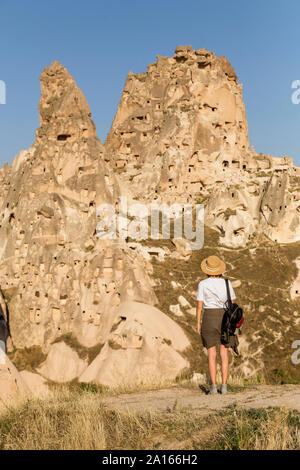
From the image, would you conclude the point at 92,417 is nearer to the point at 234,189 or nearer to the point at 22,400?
the point at 22,400

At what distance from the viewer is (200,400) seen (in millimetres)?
6457

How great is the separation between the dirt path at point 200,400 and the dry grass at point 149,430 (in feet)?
1.21

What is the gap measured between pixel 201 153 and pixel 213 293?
47417mm

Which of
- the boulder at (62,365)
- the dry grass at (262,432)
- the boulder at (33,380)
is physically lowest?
the boulder at (33,380)

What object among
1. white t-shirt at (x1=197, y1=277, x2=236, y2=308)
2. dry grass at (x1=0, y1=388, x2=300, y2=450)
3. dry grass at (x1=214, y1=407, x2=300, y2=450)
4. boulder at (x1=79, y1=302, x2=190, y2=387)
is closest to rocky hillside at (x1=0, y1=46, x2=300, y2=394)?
boulder at (x1=79, y1=302, x2=190, y2=387)

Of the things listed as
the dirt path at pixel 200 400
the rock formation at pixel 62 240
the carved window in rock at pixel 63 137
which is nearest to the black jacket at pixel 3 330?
the rock formation at pixel 62 240

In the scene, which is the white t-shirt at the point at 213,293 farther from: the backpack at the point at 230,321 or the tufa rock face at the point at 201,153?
the tufa rock face at the point at 201,153

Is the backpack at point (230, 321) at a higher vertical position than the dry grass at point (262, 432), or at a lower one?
higher

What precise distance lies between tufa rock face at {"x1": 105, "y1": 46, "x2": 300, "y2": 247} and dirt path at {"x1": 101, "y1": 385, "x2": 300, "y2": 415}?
100 feet

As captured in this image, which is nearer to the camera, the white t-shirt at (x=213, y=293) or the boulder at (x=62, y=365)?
the white t-shirt at (x=213, y=293)

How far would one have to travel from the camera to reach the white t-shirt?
7195 millimetres

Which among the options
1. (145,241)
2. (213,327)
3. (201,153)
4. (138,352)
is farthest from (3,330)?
(201,153)

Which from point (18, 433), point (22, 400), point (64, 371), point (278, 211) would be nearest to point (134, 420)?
point (18, 433)

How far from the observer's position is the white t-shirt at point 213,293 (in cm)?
720
